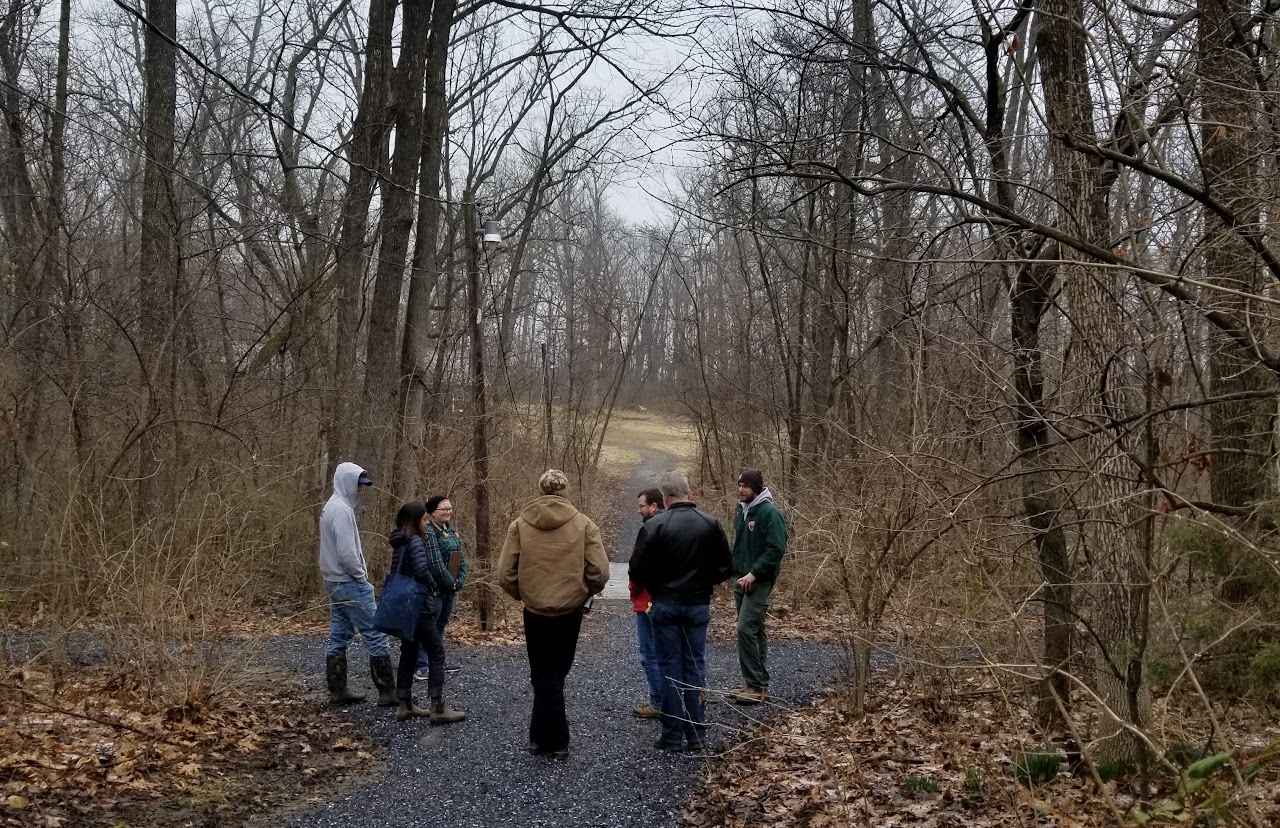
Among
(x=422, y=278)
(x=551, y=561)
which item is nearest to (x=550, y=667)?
(x=551, y=561)

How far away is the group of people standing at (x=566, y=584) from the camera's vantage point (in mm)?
6410

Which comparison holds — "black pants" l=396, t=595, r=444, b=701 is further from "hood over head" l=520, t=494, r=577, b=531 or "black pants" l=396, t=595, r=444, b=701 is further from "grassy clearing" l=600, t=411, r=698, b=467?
"grassy clearing" l=600, t=411, r=698, b=467

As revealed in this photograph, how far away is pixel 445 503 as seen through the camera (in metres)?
7.44

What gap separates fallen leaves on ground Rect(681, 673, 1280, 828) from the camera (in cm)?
490

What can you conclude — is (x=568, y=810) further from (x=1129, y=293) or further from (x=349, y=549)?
(x=1129, y=293)

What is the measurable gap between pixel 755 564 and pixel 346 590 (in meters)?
3.18

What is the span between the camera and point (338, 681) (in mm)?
7582

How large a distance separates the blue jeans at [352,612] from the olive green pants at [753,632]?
9.19 feet

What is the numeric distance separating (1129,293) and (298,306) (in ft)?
40.0

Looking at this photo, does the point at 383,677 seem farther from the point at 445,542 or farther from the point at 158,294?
the point at 158,294

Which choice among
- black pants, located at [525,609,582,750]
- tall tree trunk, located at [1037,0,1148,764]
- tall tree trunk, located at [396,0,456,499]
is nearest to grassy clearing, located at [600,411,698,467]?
tall tree trunk, located at [396,0,456,499]

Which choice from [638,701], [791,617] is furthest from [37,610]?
[791,617]

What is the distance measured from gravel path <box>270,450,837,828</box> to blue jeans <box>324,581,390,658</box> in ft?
1.91

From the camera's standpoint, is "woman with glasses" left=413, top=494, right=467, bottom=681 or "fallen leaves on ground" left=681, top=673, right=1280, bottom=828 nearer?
"fallen leaves on ground" left=681, top=673, right=1280, bottom=828
